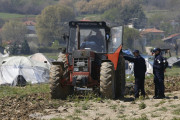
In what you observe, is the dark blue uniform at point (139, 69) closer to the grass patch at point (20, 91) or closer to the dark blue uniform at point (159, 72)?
the dark blue uniform at point (159, 72)

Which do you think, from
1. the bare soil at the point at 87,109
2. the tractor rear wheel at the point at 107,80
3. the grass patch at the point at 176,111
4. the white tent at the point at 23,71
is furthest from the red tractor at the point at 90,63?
the white tent at the point at 23,71

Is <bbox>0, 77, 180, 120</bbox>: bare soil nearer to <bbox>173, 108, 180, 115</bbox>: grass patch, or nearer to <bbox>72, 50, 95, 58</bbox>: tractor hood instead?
<bbox>173, 108, 180, 115</bbox>: grass patch

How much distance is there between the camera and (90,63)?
1480 centimetres

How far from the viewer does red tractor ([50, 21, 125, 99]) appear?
1466 centimetres

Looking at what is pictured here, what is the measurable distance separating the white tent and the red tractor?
14366 mm

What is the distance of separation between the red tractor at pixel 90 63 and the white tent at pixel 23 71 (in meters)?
14.4

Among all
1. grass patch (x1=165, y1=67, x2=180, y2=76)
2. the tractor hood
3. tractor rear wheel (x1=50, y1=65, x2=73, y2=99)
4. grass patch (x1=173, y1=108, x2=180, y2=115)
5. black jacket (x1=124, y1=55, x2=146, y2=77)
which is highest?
the tractor hood

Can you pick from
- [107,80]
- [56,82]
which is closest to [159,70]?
[107,80]

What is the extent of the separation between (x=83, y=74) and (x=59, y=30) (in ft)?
251

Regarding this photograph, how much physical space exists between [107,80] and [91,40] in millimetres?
2100

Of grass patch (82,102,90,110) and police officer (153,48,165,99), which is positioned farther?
police officer (153,48,165,99)

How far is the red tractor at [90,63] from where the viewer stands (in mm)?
14664

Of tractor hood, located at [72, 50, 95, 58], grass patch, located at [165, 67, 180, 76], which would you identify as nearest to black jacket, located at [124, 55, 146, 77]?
tractor hood, located at [72, 50, 95, 58]

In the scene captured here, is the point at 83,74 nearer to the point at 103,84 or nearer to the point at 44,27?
the point at 103,84
